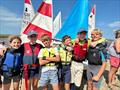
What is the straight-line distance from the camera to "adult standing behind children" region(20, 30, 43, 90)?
5.57 m

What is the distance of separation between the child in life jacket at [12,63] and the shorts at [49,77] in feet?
1.56

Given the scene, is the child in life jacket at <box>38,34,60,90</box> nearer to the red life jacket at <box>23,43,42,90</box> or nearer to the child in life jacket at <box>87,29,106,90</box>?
the red life jacket at <box>23,43,42,90</box>

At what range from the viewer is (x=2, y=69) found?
5457 mm

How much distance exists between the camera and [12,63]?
5395 millimetres

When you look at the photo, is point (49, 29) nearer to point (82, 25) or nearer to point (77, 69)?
point (82, 25)

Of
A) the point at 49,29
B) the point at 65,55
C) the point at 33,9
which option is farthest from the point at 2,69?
the point at 33,9

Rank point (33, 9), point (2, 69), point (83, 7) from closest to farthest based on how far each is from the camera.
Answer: point (2, 69) < point (83, 7) < point (33, 9)

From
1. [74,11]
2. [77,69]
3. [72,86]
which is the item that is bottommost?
[72,86]

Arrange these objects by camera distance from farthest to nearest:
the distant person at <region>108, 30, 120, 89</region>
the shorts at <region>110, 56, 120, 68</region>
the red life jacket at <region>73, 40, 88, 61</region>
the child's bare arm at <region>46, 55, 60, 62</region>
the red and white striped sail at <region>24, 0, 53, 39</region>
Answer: the red and white striped sail at <region>24, 0, 53, 39</region> → the shorts at <region>110, 56, 120, 68</region> → the distant person at <region>108, 30, 120, 89</region> → the red life jacket at <region>73, 40, 88, 61</region> → the child's bare arm at <region>46, 55, 60, 62</region>

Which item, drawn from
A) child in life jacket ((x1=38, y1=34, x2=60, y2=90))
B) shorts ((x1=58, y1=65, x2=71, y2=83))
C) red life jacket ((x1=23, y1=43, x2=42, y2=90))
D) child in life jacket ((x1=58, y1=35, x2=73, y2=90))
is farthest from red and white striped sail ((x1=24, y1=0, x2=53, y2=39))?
child in life jacket ((x1=38, y1=34, x2=60, y2=90))

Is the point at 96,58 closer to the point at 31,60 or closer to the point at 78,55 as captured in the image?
the point at 78,55

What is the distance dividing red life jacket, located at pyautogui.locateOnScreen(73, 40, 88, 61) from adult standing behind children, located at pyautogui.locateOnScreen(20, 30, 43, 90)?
728 mm

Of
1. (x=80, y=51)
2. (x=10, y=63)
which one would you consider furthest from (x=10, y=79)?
(x=80, y=51)

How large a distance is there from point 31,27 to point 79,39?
110 inches
